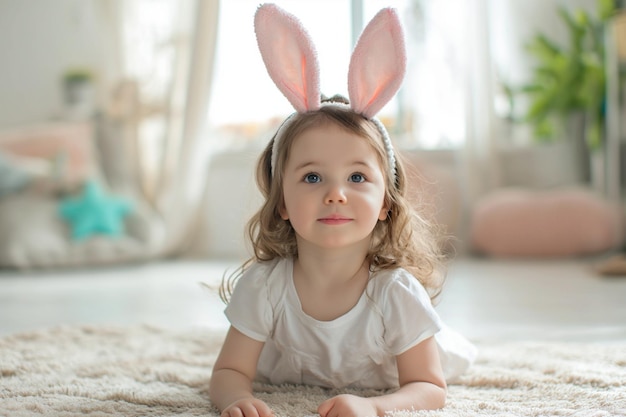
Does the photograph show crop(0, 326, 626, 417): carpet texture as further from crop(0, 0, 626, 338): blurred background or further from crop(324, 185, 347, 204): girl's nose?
crop(0, 0, 626, 338): blurred background

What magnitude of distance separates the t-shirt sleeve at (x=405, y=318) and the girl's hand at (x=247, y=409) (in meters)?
0.20

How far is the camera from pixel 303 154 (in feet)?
3.16

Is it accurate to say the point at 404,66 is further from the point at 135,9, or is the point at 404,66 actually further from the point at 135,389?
the point at 135,9

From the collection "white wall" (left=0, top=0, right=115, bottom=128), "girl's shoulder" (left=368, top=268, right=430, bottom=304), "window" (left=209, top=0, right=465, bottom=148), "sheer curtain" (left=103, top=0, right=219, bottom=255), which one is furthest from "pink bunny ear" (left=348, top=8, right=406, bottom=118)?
"white wall" (left=0, top=0, right=115, bottom=128)

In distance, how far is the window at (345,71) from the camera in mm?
3559

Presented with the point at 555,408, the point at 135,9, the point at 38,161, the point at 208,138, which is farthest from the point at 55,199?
the point at 555,408

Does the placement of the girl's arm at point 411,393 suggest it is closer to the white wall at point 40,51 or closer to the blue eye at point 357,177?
the blue eye at point 357,177

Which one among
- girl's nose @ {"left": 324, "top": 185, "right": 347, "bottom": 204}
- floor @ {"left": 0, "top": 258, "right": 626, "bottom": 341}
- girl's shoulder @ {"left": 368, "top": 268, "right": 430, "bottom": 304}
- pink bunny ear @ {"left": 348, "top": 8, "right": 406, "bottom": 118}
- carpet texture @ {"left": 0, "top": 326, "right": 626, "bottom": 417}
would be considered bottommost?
floor @ {"left": 0, "top": 258, "right": 626, "bottom": 341}

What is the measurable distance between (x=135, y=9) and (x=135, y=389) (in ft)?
9.08

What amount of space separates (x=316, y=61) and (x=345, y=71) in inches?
105

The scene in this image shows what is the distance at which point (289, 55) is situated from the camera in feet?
3.28

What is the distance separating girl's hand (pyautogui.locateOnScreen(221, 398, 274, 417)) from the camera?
85 centimetres

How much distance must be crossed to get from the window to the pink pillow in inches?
19.8

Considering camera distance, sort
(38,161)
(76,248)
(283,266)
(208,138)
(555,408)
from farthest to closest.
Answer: (208,138), (38,161), (76,248), (283,266), (555,408)
